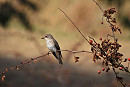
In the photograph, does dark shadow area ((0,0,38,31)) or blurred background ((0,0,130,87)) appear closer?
blurred background ((0,0,130,87))

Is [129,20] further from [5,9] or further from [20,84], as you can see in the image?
[20,84]

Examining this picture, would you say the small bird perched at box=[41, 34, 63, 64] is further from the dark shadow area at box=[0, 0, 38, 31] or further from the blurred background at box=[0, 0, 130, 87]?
the dark shadow area at box=[0, 0, 38, 31]

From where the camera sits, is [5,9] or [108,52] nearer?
[108,52]

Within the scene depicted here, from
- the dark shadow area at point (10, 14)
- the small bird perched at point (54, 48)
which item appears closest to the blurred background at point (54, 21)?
the dark shadow area at point (10, 14)

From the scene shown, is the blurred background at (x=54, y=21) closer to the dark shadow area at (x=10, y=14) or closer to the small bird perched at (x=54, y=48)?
the dark shadow area at (x=10, y=14)

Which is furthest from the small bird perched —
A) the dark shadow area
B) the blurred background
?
the dark shadow area

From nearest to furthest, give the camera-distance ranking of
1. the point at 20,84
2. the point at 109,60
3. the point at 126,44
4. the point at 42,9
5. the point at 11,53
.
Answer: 1. the point at 109,60
2. the point at 20,84
3. the point at 11,53
4. the point at 126,44
5. the point at 42,9

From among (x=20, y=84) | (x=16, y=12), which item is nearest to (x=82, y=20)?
(x=16, y=12)

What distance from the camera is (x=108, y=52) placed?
177cm

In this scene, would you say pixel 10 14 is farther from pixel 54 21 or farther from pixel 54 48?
pixel 54 48

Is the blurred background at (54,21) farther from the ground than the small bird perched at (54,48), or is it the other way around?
the blurred background at (54,21)

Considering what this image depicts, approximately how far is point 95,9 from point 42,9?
8.64 ft

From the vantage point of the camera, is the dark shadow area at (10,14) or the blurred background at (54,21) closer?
the blurred background at (54,21)

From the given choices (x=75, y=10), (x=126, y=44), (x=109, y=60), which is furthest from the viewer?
(x=75, y=10)
